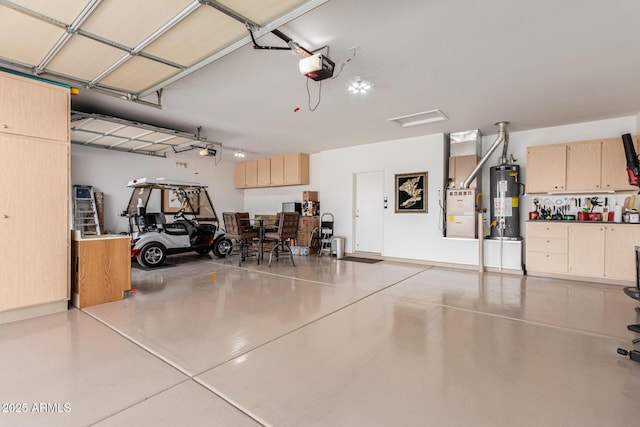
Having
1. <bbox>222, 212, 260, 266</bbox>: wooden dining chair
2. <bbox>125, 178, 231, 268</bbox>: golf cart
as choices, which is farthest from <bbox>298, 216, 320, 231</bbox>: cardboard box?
<bbox>125, 178, 231, 268</bbox>: golf cart

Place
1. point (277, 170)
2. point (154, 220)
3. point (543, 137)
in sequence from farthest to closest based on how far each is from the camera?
point (277, 170) < point (154, 220) < point (543, 137)

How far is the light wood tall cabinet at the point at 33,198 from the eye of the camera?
9.73 ft

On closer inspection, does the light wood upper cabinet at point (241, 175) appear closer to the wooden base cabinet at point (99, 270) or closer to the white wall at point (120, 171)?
the white wall at point (120, 171)

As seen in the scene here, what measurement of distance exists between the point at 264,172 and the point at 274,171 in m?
0.41

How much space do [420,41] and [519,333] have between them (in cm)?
293

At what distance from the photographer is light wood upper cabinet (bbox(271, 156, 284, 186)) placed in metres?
8.55

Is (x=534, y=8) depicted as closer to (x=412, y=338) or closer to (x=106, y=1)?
(x=412, y=338)

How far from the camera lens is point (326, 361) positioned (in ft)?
7.18

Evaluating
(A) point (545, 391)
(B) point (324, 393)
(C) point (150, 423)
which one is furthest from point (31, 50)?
(A) point (545, 391)

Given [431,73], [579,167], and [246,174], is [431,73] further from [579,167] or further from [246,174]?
[246,174]

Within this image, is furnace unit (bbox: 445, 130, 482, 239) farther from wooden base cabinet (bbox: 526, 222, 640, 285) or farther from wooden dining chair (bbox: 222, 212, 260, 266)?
wooden dining chair (bbox: 222, 212, 260, 266)

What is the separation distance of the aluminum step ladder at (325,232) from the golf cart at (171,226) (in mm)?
2366

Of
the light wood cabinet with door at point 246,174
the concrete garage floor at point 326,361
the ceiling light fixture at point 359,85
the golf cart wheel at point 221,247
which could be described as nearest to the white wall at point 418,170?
the concrete garage floor at point 326,361

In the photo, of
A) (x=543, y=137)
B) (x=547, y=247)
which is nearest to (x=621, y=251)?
(x=547, y=247)
